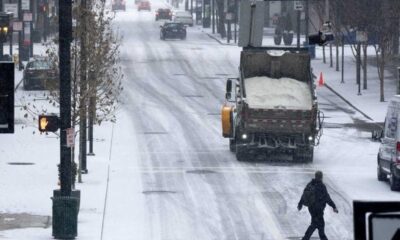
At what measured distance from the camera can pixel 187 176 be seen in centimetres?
3023

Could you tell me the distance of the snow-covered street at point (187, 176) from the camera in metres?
22.5

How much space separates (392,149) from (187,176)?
6.10 meters

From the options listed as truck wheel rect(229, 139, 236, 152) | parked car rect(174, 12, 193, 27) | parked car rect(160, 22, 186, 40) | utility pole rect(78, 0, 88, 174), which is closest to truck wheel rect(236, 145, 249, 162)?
truck wheel rect(229, 139, 236, 152)

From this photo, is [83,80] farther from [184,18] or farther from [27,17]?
[184,18]

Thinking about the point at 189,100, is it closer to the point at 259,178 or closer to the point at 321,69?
the point at 321,69

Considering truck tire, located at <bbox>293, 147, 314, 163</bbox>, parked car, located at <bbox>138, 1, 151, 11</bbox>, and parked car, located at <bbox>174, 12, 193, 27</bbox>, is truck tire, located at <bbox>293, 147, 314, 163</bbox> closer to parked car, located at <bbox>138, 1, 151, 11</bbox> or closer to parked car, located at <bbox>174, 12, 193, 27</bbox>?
parked car, located at <bbox>174, 12, 193, 27</bbox>

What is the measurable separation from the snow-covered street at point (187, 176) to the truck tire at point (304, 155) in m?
0.30

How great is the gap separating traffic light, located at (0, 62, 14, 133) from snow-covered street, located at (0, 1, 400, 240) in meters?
6.69

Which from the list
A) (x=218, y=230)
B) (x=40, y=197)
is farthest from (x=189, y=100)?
(x=218, y=230)

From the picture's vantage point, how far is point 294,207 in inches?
987

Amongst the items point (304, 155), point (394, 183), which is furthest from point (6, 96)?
point (304, 155)

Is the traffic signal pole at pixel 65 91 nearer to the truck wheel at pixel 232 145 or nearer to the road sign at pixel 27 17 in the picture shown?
the truck wheel at pixel 232 145

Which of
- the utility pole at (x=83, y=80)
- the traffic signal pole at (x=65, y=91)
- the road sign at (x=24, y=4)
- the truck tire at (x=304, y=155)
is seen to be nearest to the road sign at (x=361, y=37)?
the truck tire at (x=304, y=155)

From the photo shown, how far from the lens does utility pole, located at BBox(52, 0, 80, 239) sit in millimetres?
20016
